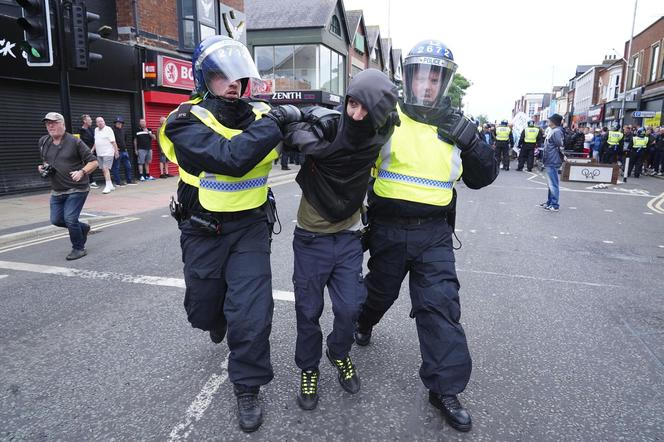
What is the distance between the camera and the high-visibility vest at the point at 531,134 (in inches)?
694

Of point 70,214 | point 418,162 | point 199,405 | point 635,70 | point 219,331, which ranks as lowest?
point 199,405

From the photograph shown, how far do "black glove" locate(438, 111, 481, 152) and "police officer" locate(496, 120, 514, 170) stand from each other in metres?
16.5

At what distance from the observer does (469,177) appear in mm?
2805

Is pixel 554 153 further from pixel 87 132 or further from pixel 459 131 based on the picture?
pixel 87 132

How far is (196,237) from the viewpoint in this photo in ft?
8.59

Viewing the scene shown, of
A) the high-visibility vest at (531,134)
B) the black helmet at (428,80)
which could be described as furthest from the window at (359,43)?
the black helmet at (428,80)

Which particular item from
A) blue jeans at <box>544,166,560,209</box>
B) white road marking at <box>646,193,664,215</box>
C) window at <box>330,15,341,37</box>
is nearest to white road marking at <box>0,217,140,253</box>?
blue jeans at <box>544,166,560,209</box>

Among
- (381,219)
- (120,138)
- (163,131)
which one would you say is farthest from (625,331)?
(120,138)

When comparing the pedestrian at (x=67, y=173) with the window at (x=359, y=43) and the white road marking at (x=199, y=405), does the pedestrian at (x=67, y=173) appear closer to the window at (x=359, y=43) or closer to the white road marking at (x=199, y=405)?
the white road marking at (x=199, y=405)

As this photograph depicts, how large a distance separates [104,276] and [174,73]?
37.3 ft

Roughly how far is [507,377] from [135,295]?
3.24m

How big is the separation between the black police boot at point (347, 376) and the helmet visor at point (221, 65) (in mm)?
1653

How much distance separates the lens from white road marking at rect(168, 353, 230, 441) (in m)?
2.39

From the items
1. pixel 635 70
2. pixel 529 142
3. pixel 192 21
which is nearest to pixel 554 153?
pixel 529 142
